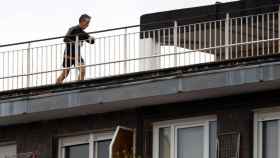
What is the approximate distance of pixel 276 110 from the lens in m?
36.9

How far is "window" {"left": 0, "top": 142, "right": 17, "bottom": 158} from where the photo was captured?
41.3 metres

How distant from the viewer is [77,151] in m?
40.2

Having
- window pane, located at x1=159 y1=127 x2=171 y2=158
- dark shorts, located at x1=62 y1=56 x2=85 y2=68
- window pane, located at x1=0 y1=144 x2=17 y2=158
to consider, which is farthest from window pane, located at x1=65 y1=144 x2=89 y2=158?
window pane, located at x1=159 y1=127 x2=171 y2=158

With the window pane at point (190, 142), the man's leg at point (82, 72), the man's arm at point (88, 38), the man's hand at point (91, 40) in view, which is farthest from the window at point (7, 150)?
the window pane at point (190, 142)

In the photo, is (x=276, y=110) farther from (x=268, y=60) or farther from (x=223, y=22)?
(x=223, y=22)

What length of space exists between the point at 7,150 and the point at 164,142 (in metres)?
4.57

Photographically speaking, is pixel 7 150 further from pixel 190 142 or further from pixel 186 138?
pixel 190 142

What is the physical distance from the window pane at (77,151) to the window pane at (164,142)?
2.03 meters

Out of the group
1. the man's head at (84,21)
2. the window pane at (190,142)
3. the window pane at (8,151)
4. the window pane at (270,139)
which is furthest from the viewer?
the window pane at (8,151)

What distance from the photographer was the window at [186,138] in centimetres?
3800

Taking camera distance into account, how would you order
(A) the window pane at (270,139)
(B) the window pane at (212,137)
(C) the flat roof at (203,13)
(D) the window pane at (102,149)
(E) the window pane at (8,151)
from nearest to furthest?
(A) the window pane at (270,139)
(B) the window pane at (212,137)
(D) the window pane at (102,149)
(E) the window pane at (8,151)
(C) the flat roof at (203,13)

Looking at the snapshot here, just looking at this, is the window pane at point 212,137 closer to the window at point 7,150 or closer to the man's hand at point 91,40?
the man's hand at point 91,40

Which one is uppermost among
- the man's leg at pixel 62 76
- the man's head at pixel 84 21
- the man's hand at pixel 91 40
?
the man's head at pixel 84 21

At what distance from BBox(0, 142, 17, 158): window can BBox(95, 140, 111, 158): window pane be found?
8.09 feet
